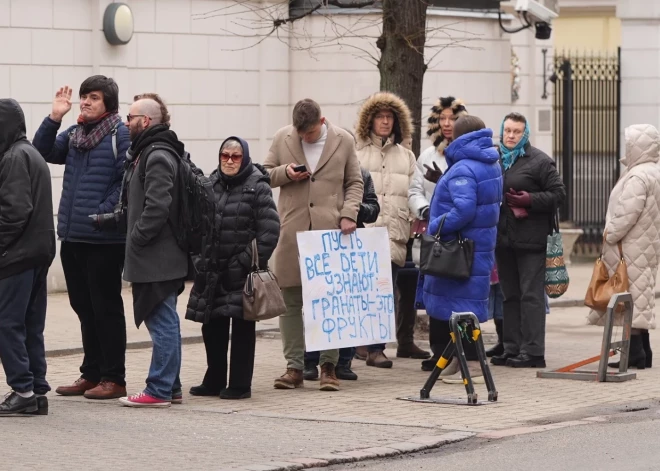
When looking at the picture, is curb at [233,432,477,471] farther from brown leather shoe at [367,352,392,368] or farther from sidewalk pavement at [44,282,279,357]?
sidewalk pavement at [44,282,279,357]

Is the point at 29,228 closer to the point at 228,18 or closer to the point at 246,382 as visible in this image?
the point at 246,382

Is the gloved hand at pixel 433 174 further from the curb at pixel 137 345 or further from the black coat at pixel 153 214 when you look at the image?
the curb at pixel 137 345

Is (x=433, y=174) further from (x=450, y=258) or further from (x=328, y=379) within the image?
(x=328, y=379)

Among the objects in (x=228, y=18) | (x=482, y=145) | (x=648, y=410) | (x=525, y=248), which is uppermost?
(x=228, y=18)

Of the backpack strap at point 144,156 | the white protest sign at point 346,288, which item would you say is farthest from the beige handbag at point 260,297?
the backpack strap at point 144,156

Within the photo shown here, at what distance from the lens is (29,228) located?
8.90 m

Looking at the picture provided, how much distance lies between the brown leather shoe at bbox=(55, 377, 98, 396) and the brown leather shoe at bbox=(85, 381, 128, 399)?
0.20m

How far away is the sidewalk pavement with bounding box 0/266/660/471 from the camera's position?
7910 millimetres

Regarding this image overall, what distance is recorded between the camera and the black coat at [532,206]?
37.6 feet

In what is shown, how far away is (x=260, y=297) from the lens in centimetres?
966

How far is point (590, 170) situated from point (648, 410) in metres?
12.6

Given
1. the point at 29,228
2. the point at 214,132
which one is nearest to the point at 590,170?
the point at 214,132

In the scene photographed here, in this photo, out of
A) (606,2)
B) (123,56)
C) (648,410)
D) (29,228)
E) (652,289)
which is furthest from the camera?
(606,2)

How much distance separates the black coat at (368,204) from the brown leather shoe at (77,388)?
217 cm
